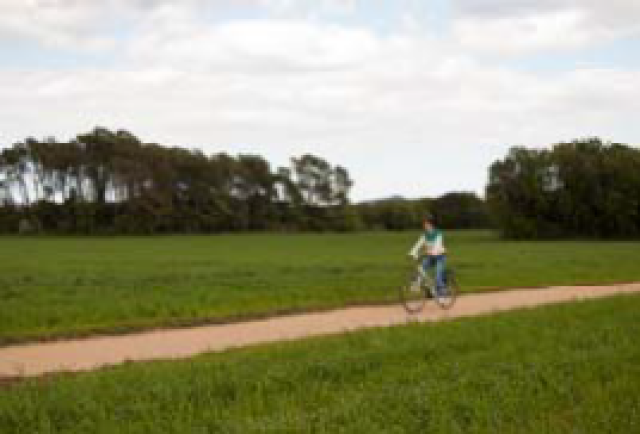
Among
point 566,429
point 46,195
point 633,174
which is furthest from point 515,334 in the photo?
point 46,195

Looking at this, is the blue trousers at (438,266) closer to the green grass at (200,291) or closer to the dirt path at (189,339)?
the dirt path at (189,339)

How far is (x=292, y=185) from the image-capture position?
398 feet

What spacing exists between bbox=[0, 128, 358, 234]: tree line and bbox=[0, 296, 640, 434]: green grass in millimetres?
93592

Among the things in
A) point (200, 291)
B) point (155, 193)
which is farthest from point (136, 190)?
point (200, 291)

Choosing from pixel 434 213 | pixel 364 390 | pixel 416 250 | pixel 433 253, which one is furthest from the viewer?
pixel 434 213

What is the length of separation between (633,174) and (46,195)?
72.0 meters

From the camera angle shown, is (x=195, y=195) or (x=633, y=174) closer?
(x=633, y=174)

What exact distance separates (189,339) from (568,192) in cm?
7460

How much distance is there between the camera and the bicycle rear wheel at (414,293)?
653 inches

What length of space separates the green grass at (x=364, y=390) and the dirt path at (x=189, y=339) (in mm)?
1327

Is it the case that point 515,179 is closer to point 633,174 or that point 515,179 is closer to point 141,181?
point 633,174

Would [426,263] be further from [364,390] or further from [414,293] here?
[364,390]

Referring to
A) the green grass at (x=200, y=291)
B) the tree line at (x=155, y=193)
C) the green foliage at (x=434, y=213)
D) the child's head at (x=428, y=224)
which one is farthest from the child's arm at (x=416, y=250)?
the green foliage at (x=434, y=213)

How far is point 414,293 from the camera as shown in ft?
54.9
